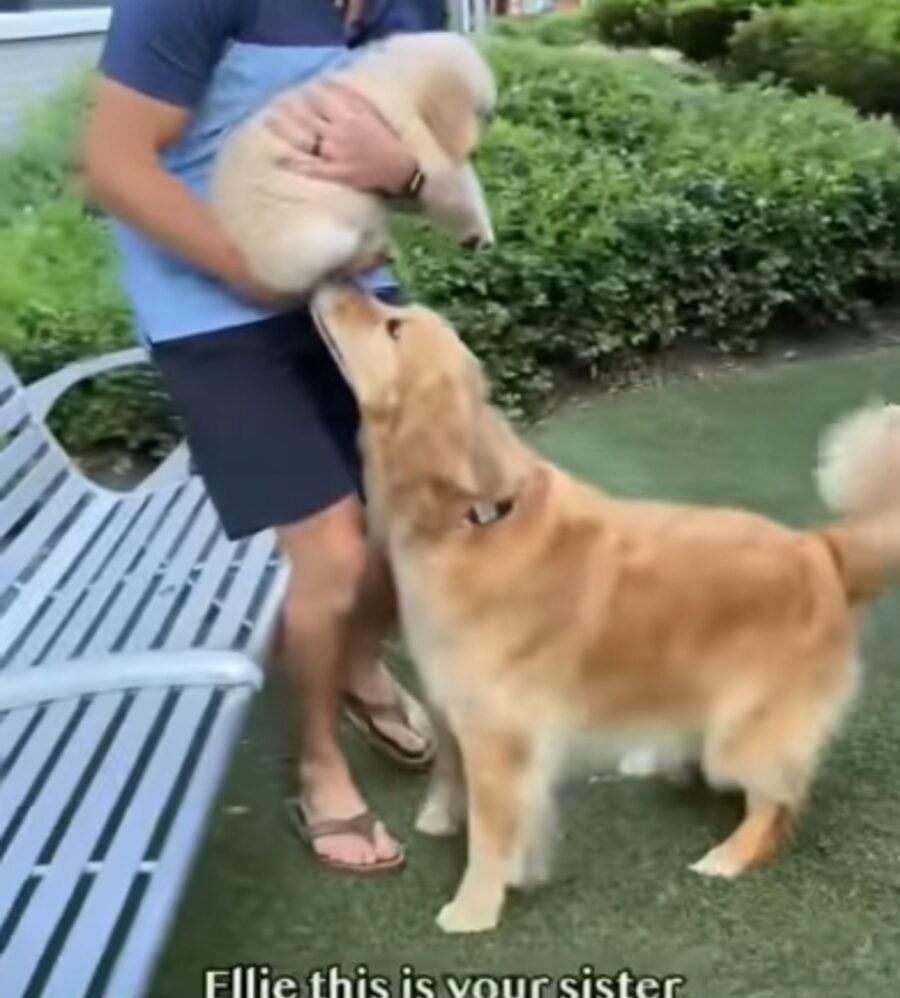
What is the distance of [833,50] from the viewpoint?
576 inches

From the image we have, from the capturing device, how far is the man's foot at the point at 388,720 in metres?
4.16

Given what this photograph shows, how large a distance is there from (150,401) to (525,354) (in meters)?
1.55

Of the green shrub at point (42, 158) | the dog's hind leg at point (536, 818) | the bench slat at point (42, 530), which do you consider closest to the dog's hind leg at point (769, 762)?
the dog's hind leg at point (536, 818)

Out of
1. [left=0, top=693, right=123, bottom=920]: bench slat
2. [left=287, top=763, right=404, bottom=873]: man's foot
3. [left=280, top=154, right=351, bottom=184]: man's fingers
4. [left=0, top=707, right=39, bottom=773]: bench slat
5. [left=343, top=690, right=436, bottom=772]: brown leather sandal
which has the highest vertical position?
[left=280, top=154, right=351, bottom=184]: man's fingers

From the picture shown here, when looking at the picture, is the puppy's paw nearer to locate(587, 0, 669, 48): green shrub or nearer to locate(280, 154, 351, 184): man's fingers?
locate(280, 154, 351, 184): man's fingers

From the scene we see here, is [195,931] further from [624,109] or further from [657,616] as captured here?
[624,109]

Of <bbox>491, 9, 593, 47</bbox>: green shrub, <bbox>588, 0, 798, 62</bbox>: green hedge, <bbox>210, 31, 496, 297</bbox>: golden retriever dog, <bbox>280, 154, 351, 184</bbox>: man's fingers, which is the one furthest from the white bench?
<bbox>588, 0, 798, 62</bbox>: green hedge

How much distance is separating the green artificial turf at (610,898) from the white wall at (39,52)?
270 inches

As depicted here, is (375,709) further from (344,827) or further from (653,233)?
(653,233)

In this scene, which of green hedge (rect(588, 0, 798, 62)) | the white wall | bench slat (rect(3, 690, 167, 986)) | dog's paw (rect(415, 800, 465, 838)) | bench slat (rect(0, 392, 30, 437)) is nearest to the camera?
bench slat (rect(3, 690, 167, 986))

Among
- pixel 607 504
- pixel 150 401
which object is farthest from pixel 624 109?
pixel 607 504

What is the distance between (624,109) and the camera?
→ 33.8ft

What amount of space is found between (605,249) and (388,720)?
4.02 meters

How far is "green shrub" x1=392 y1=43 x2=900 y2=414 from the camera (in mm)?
7441
